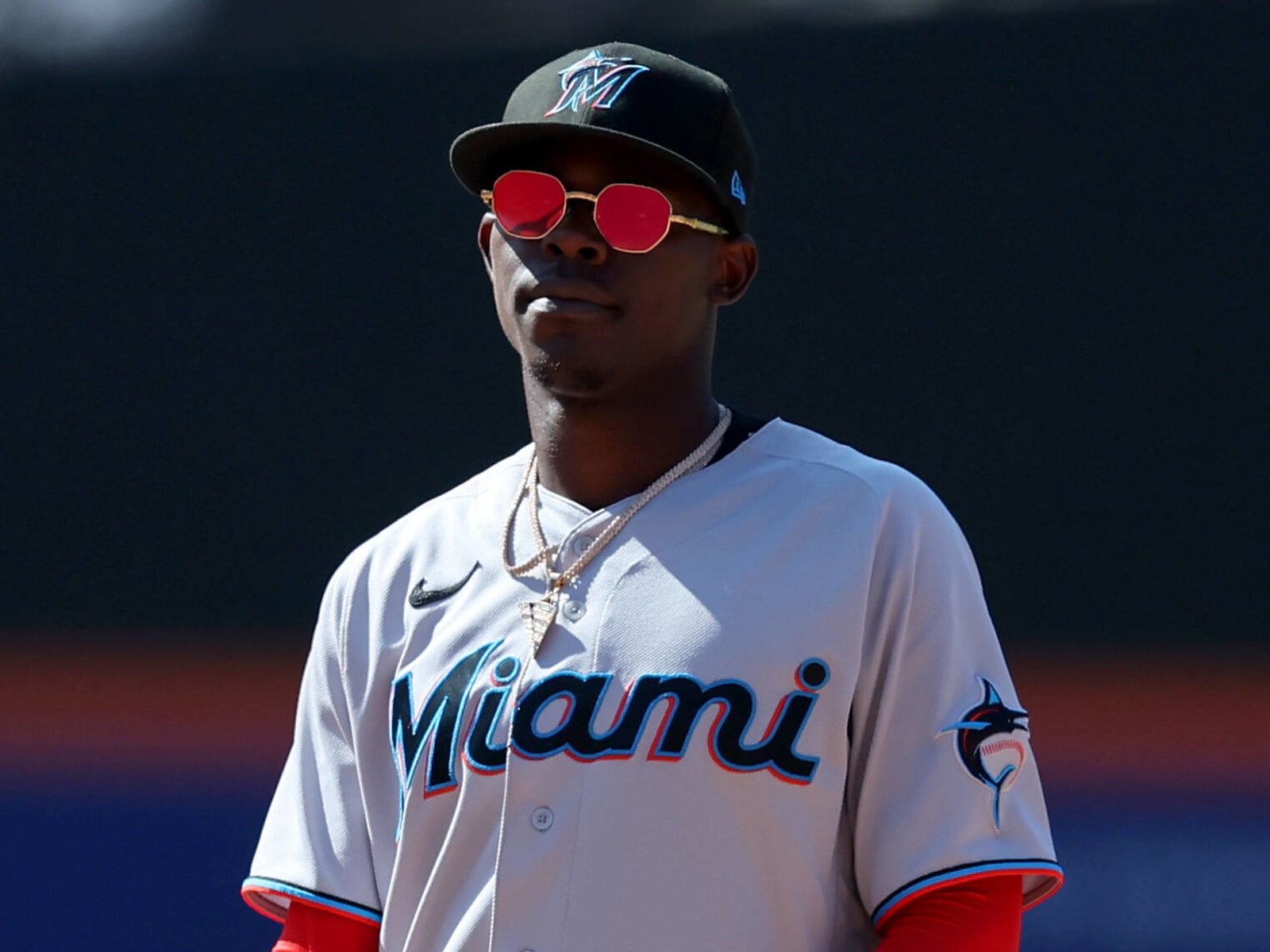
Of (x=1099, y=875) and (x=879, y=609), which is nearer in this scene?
(x=879, y=609)

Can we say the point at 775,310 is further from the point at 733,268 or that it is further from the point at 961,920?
the point at 961,920

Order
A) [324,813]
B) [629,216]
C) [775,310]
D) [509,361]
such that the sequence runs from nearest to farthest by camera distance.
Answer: [629,216]
[324,813]
[775,310]
[509,361]

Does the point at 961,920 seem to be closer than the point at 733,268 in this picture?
Yes

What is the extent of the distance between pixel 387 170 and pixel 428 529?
261 centimetres

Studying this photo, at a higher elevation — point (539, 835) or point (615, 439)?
point (615, 439)

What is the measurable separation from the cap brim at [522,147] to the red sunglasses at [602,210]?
3 centimetres

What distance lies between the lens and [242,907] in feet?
12.1

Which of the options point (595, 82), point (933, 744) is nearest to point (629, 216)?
point (595, 82)

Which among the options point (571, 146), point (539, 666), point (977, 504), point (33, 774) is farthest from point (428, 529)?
point (33, 774)

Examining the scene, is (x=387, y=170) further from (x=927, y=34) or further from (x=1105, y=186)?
(x=1105, y=186)

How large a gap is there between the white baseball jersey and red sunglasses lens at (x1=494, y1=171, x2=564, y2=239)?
279mm

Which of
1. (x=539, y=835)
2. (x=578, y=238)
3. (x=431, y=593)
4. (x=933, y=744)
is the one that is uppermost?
(x=578, y=238)

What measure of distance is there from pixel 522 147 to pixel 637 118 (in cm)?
13

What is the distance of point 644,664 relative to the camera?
1374mm
